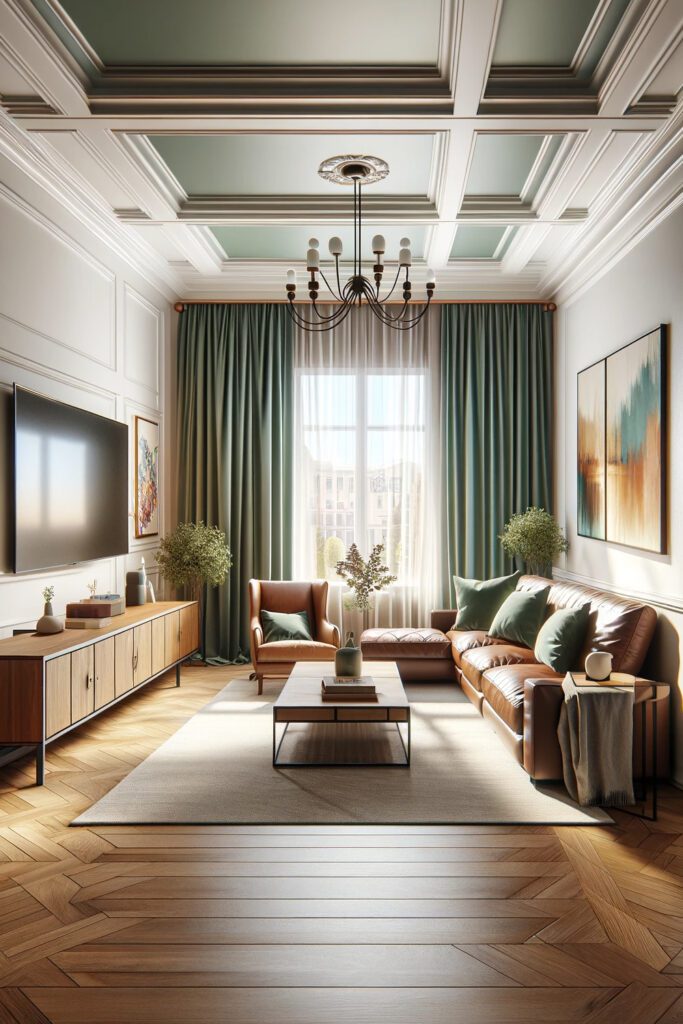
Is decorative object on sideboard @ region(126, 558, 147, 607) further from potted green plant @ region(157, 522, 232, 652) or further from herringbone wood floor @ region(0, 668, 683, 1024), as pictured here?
herringbone wood floor @ region(0, 668, 683, 1024)

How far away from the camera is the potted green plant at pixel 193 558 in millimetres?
6133

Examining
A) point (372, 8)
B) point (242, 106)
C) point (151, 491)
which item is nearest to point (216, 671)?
point (151, 491)

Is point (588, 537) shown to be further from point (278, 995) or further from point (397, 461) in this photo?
point (278, 995)

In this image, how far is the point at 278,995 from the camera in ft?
6.58

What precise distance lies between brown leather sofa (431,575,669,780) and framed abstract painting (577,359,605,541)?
585 millimetres

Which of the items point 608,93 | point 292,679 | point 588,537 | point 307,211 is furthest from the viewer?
point 588,537

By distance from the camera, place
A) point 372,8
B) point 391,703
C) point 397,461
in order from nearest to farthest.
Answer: point 372,8, point 391,703, point 397,461

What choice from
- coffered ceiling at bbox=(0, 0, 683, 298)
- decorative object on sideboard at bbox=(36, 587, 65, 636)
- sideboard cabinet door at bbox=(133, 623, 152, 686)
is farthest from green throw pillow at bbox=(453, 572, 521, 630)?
decorative object on sideboard at bbox=(36, 587, 65, 636)

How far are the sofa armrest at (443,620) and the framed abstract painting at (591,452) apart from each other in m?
1.25

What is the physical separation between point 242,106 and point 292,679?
3.12m

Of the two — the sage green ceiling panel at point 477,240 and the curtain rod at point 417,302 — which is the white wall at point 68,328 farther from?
the sage green ceiling panel at point 477,240

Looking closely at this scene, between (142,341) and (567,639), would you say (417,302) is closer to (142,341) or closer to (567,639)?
(142,341)

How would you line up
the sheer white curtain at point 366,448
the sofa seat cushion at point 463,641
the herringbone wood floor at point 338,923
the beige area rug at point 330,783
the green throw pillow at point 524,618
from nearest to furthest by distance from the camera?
→ 1. the herringbone wood floor at point 338,923
2. the beige area rug at point 330,783
3. the green throw pillow at point 524,618
4. the sofa seat cushion at point 463,641
5. the sheer white curtain at point 366,448

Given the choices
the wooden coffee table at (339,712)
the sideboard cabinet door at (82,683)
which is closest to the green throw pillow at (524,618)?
the wooden coffee table at (339,712)
